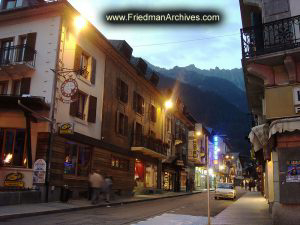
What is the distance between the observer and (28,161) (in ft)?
62.2

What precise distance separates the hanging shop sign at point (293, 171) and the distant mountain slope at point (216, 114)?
127 m

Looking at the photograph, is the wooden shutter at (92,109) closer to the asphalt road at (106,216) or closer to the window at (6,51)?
the window at (6,51)

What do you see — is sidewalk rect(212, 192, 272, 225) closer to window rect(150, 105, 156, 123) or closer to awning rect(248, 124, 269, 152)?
awning rect(248, 124, 269, 152)

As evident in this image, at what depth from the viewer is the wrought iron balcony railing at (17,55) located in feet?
68.3

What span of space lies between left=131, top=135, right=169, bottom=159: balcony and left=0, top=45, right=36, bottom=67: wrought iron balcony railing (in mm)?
12944

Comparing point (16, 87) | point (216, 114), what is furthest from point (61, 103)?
point (216, 114)

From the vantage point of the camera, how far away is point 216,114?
5753 inches

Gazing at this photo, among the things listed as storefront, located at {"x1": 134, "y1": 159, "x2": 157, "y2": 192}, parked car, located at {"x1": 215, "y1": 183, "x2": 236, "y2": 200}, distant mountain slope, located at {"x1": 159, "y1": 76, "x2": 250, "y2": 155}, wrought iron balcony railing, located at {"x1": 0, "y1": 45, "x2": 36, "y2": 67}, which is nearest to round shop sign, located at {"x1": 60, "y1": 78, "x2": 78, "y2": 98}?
wrought iron balcony railing, located at {"x1": 0, "y1": 45, "x2": 36, "y2": 67}

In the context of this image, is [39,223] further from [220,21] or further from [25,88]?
[25,88]

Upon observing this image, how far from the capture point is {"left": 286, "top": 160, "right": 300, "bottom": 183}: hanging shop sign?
1136 cm

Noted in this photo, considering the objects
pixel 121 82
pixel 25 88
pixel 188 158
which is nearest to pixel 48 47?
pixel 25 88

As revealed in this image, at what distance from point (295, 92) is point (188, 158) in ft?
135

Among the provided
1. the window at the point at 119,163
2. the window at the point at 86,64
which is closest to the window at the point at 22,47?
the window at the point at 86,64

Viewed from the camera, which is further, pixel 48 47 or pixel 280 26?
pixel 48 47
